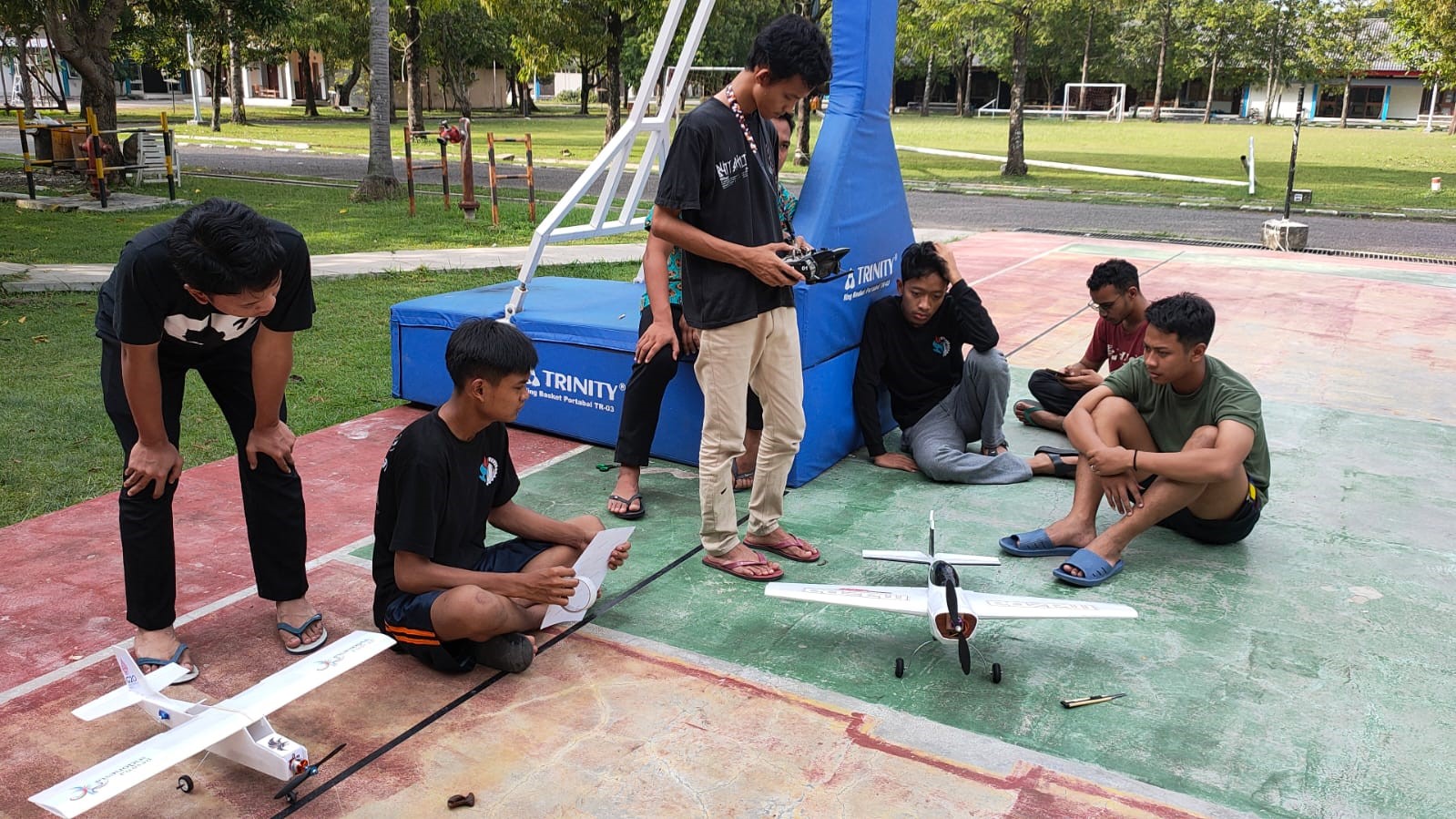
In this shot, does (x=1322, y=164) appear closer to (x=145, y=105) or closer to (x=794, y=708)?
(x=794, y=708)

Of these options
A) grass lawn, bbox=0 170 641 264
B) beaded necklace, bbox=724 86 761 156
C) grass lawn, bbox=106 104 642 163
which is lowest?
grass lawn, bbox=0 170 641 264

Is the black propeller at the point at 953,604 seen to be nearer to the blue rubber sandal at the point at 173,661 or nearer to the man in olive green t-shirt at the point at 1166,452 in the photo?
the man in olive green t-shirt at the point at 1166,452

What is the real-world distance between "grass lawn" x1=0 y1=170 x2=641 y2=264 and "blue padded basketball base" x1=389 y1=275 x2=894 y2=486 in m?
5.87

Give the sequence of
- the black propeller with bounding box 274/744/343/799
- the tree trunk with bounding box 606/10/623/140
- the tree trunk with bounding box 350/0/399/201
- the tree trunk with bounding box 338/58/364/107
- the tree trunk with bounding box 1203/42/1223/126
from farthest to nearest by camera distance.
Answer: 1. the tree trunk with bounding box 1203/42/1223/126
2. the tree trunk with bounding box 338/58/364/107
3. the tree trunk with bounding box 606/10/623/140
4. the tree trunk with bounding box 350/0/399/201
5. the black propeller with bounding box 274/744/343/799

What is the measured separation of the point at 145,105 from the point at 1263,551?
5761 cm

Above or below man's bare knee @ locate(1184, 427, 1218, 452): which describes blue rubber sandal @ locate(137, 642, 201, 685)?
below

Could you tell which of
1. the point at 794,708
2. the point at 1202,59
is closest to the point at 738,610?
the point at 794,708

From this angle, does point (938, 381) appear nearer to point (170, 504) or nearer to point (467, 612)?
point (467, 612)

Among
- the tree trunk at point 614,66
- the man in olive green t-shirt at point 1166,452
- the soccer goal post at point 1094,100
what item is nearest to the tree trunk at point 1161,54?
the soccer goal post at point 1094,100

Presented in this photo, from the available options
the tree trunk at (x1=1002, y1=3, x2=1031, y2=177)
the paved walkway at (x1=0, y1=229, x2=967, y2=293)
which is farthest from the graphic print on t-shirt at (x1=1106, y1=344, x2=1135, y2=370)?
the tree trunk at (x1=1002, y1=3, x2=1031, y2=177)

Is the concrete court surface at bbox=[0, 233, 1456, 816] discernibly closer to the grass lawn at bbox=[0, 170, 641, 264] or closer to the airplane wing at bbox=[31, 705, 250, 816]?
the airplane wing at bbox=[31, 705, 250, 816]

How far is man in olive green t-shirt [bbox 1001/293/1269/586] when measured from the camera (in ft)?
12.5

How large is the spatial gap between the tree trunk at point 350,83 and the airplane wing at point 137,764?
42.8 m

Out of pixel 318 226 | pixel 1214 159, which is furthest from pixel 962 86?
pixel 318 226
